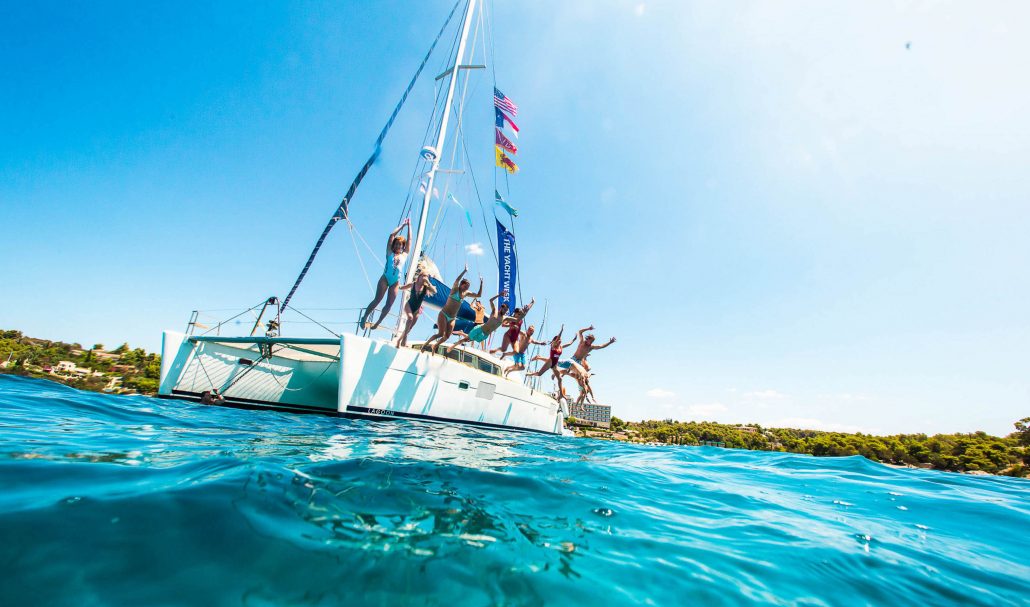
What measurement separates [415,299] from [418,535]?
7101 mm

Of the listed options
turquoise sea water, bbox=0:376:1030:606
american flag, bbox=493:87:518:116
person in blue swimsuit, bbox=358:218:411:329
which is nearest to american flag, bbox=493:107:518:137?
american flag, bbox=493:87:518:116

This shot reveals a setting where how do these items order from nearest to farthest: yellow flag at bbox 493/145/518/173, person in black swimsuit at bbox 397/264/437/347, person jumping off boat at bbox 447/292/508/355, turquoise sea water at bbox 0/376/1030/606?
1. turquoise sea water at bbox 0/376/1030/606
2. person in black swimsuit at bbox 397/264/437/347
3. person jumping off boat at bbox 447/292/508/355
4. yellow flag at bbox 493/145/518/173

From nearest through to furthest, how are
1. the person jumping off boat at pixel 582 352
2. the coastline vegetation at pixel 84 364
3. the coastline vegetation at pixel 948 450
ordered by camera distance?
the person jumping off boat at pixel 582 352
the coastline vegetation at pixel 84 364
the coastline vegetation at pixel 948 450

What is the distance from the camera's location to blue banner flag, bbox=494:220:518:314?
44.9ft

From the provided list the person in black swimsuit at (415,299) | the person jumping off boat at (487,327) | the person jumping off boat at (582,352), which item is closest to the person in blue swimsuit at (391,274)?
the person in black swimsuit at (415,299)

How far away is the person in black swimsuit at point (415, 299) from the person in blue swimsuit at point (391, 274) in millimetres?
Answer: 306

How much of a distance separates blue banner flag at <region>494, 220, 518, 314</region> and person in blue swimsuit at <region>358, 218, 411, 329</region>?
5748 mm

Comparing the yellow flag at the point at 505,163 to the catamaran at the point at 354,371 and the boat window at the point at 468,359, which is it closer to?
the catamaran at the point at 354,371

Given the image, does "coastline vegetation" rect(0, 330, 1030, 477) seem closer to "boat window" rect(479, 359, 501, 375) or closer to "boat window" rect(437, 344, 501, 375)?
"boat window" rect(437, 344, 501, 375)

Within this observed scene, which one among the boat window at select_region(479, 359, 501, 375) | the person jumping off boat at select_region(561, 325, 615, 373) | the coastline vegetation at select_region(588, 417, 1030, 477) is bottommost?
the coastline vegetation at select_region(588, 417, 1030, 477)

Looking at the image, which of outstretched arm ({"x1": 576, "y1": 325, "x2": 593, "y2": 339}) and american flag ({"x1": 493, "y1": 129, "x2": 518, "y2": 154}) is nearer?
outstretched arm ({"x1": 576, "y1": 325, "x2": 593, "y2": 339})

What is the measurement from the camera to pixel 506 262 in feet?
45.0

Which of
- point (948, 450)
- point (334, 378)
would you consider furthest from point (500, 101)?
point (948, 450)

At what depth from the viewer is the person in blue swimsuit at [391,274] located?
7.75 metres
